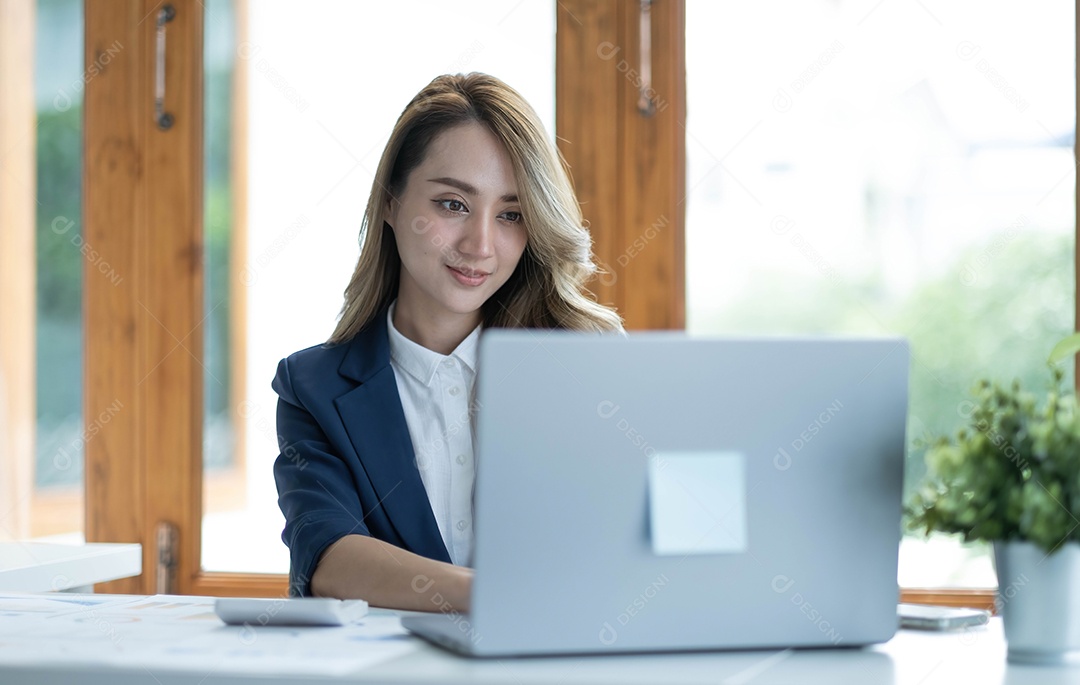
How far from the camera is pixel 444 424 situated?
5.89 feet

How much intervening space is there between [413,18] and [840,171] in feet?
3.55

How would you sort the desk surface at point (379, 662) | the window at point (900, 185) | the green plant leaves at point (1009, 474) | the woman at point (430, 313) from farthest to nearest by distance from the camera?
the window at point (900, 185) → the woman at point (430, 313) → the green plant leaves at point (1009, 474) → the desk surface at point (379, 662)

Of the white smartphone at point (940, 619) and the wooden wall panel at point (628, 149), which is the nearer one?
the white smartphone at point (940, 619)

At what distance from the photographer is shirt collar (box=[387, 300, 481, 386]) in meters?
1.83

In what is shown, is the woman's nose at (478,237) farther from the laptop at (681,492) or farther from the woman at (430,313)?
the laptop at (681,492)

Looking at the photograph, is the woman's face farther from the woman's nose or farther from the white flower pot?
the white flower pot

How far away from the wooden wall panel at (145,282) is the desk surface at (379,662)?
165 cm

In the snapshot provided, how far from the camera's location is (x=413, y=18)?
8.62 ft

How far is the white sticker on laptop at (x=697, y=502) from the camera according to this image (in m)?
0.94

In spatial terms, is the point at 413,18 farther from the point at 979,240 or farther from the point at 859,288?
the point at 979,240

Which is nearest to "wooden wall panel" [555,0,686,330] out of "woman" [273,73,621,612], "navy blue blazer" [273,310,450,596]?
"woman" [273,73,621,612]

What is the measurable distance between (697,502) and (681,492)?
0.02m

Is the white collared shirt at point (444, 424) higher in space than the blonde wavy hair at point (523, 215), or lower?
lower

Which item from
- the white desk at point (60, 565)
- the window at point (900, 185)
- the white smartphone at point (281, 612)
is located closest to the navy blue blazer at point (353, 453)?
the white desk at point (60, 565)
